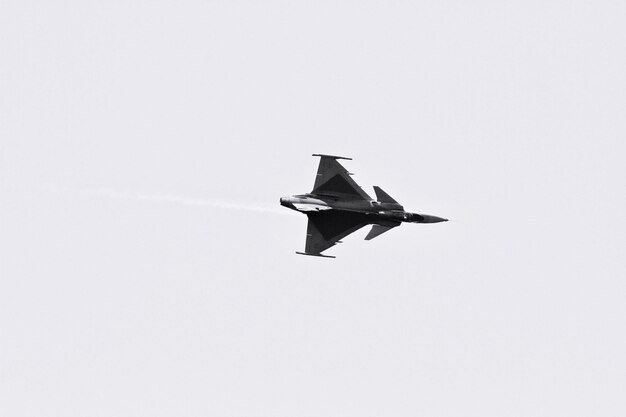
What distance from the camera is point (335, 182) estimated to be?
5566 centimetres

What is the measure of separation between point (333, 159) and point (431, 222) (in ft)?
25.5

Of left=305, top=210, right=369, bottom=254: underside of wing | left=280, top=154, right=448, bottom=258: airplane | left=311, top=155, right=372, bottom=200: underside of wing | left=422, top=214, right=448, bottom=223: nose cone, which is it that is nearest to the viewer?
left=422, top=214, right=448, bottom=223: nose cone

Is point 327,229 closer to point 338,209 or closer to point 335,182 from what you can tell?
point 338,209

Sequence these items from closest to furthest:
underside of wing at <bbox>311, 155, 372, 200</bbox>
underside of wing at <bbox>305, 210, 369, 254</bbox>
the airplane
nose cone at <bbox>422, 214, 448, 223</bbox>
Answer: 1. nose cone at <bbox>422, 214, 448, 223</bbox>
2. the airplane
3. underside of wing at <bbox>311, 155, 372, 200</bbox>
4. underside of wing at <bbox>305, 210, 369, 254</bbox>

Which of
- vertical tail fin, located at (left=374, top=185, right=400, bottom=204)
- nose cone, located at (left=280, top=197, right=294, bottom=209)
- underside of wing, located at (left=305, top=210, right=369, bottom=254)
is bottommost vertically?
underside of wing, located at (left=305, top=210, right=369, bottom=254)

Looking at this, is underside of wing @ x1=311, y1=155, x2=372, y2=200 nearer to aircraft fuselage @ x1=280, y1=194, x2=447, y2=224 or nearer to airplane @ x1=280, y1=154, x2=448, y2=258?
airplane @ x1=280, y1=154, x2=448, y2=258

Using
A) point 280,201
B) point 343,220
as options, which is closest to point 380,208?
point 343,220

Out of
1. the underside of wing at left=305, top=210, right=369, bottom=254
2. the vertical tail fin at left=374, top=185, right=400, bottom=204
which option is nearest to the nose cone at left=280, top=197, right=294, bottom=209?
the underside of wing at left=305, top=210, right=369, bottom=254

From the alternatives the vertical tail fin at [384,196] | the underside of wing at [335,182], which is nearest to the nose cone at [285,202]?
the underside of wing at [335,182]

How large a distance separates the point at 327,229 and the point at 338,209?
1719mm

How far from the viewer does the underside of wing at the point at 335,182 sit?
55656 mm

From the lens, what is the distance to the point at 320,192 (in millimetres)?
55812

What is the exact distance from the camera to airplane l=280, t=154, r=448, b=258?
180 ft

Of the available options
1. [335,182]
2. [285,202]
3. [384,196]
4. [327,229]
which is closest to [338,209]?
[327,229]
